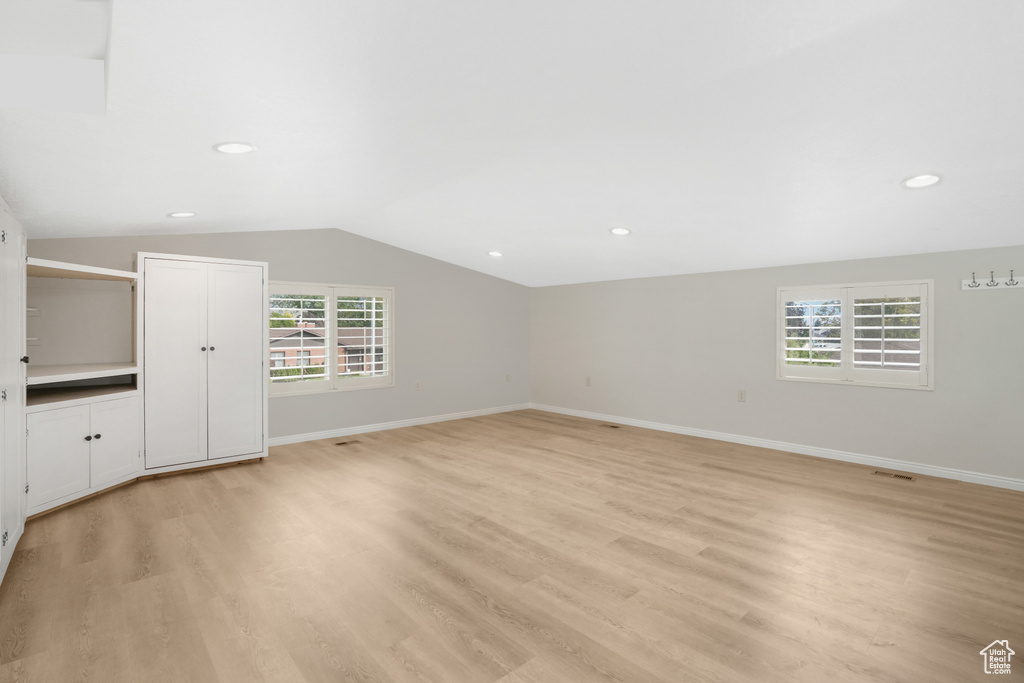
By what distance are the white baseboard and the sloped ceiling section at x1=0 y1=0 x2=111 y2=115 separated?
575 centimetres

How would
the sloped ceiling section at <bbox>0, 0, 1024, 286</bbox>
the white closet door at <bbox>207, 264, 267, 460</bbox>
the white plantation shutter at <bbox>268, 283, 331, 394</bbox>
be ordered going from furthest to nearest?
1. the white plantation shutter at <bbox>268, 283, 331, 394</bbox>
2. the white closet door at <bbox>207, 264, 267, 460</bbox>
3. the sloped ceiling section at <bbox>0, 0, 1024, 286</bbox>

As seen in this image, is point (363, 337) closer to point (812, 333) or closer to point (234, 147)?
point (234, 147)

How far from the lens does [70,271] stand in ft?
11.9

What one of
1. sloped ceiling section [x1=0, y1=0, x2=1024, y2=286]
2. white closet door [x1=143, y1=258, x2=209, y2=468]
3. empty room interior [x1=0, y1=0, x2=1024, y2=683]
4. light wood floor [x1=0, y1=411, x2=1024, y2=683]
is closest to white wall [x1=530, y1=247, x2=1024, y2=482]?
empty room interior [x1=0, y1=0, x2=1024, y2=683]

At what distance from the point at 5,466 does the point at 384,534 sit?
1.95 meters

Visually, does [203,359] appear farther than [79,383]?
Yes

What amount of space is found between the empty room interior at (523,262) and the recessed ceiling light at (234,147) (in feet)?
0.05

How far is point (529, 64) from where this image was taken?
198cm

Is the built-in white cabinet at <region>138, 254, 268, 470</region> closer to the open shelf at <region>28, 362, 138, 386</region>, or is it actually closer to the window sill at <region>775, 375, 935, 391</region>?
the open shelf at <region>28, 362, 138, 386</region>

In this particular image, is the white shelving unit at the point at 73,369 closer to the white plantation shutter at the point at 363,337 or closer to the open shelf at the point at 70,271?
the open shelf at the point at 70,271

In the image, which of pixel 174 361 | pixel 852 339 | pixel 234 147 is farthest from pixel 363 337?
pixel 852 339

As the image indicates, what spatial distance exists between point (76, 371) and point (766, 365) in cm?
600

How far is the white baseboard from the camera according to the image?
13.3 feet

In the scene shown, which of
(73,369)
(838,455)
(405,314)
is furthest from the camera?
(405,314)
